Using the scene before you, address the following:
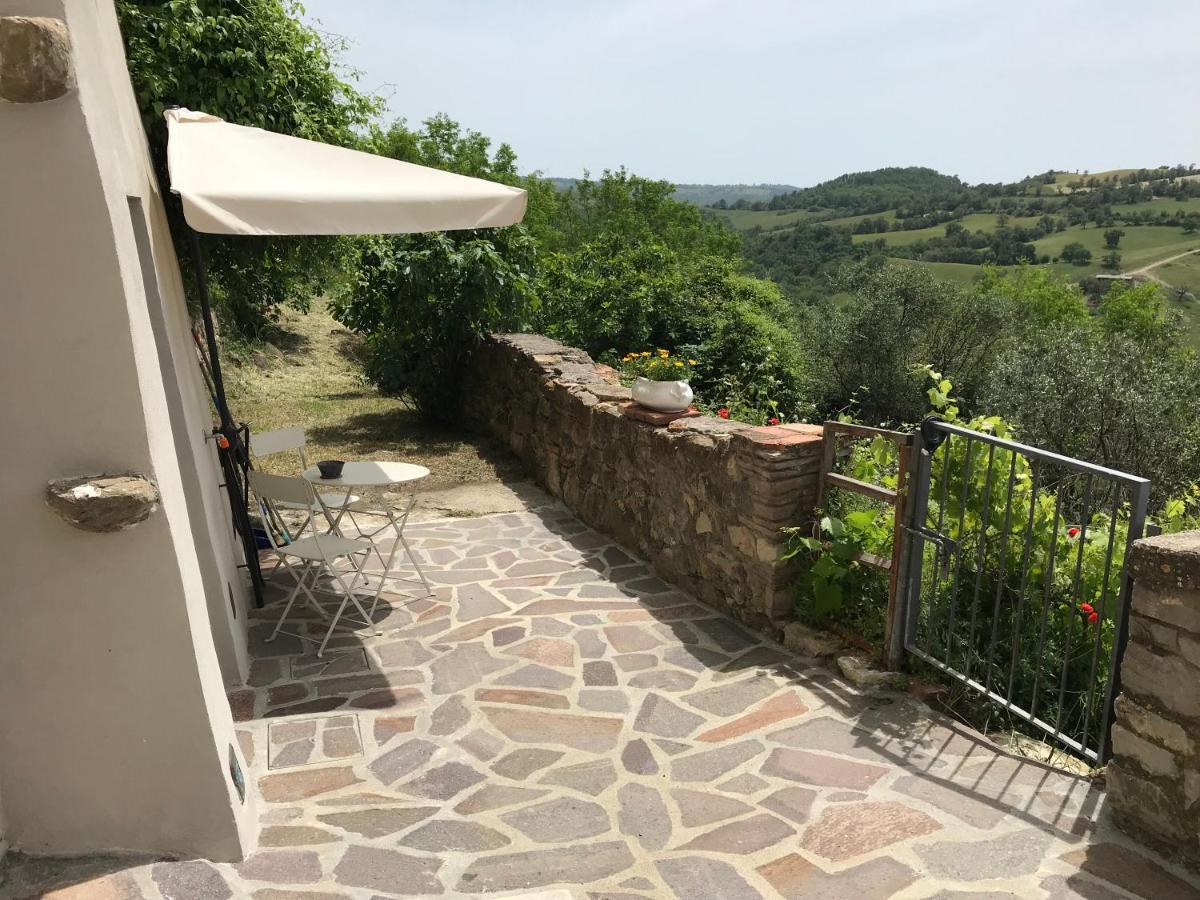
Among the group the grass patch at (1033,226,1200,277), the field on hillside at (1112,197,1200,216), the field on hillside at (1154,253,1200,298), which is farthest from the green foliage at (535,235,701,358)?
the field on hillside at (1112,197,1200,216)

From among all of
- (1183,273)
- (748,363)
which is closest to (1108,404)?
(748,363)

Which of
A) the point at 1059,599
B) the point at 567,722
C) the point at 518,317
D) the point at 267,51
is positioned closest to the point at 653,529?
the point at 567,722

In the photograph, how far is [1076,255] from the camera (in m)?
50.2

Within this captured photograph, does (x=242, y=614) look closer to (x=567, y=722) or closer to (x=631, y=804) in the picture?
(x=567, y=722)

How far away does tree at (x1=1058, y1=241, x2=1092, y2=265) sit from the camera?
4988cm

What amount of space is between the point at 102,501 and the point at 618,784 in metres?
2.03

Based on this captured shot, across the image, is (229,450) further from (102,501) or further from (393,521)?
(102,501)

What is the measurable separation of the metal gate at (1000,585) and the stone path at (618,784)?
0.33 metres

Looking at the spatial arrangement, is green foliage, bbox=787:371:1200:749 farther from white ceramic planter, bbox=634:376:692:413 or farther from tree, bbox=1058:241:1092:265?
tree, bbox=1058:241:1092:265

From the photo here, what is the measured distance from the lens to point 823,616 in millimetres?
4410

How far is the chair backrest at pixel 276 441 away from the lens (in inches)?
214

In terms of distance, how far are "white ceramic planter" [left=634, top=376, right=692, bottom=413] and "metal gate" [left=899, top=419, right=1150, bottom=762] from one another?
1.70m

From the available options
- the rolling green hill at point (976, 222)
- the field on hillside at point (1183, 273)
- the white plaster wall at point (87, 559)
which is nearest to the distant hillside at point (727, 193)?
the rolling green hill at point (976, 222)

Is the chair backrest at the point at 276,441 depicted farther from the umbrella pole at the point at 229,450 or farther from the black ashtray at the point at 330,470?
the black ashtray at the point at 330,470
